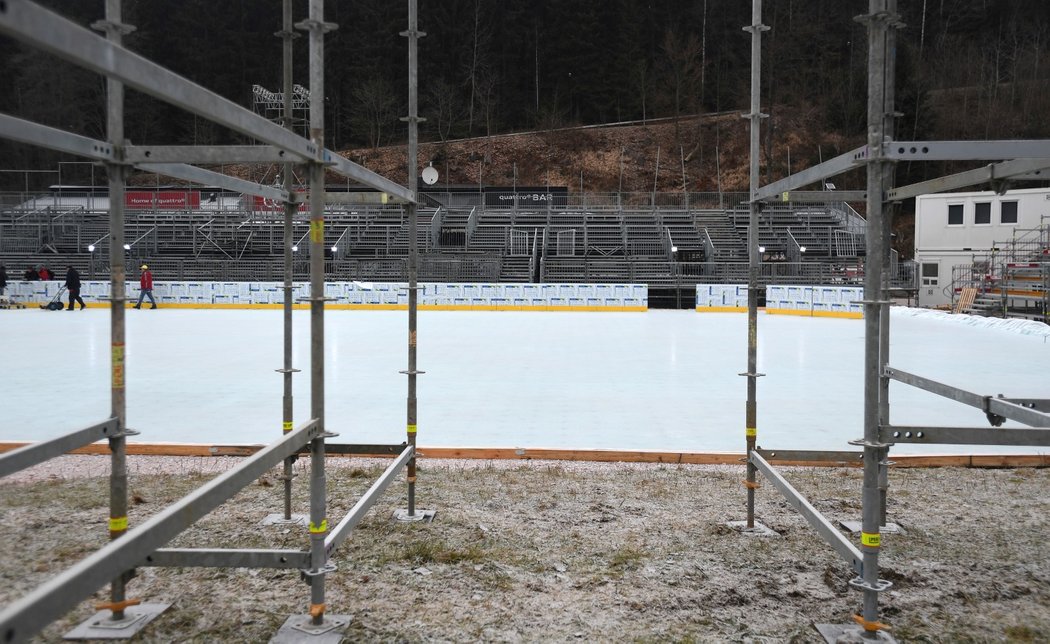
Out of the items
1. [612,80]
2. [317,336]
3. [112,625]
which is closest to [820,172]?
[317,336]

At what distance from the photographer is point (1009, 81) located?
193ft

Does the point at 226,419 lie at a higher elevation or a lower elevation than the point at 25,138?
lower

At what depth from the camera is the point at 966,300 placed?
2792 centimetres

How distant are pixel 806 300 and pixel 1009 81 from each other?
44517 millimetres

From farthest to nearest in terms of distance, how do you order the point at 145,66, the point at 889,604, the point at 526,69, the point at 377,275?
1. the point at 526,69
2. the point at 377,275
3. the point at 889,604
4. the point at 145,66

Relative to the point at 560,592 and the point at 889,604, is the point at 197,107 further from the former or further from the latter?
the point at 889,604

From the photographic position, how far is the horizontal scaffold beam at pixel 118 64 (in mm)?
1820

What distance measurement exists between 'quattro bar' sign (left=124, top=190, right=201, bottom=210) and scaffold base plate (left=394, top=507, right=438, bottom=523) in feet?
130

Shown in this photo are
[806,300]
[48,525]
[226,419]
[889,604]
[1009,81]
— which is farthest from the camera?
[1009,81]

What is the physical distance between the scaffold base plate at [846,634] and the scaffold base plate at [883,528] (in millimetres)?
1602

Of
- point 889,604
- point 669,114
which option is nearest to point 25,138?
point 889,604

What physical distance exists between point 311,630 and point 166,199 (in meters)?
42.7

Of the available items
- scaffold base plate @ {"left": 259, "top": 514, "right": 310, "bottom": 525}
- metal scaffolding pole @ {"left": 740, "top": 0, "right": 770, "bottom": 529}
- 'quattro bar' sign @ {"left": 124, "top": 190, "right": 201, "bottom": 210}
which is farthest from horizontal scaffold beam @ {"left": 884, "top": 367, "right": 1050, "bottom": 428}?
'quattro bar' sign @ {"left": 124, "top": 190, "right": 201, "bottom": 210}

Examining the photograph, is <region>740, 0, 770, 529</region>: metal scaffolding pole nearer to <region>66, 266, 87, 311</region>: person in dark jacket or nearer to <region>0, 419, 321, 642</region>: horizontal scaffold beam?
<region>0, 419, 321, 642</region>: horizontal scaffold beam
